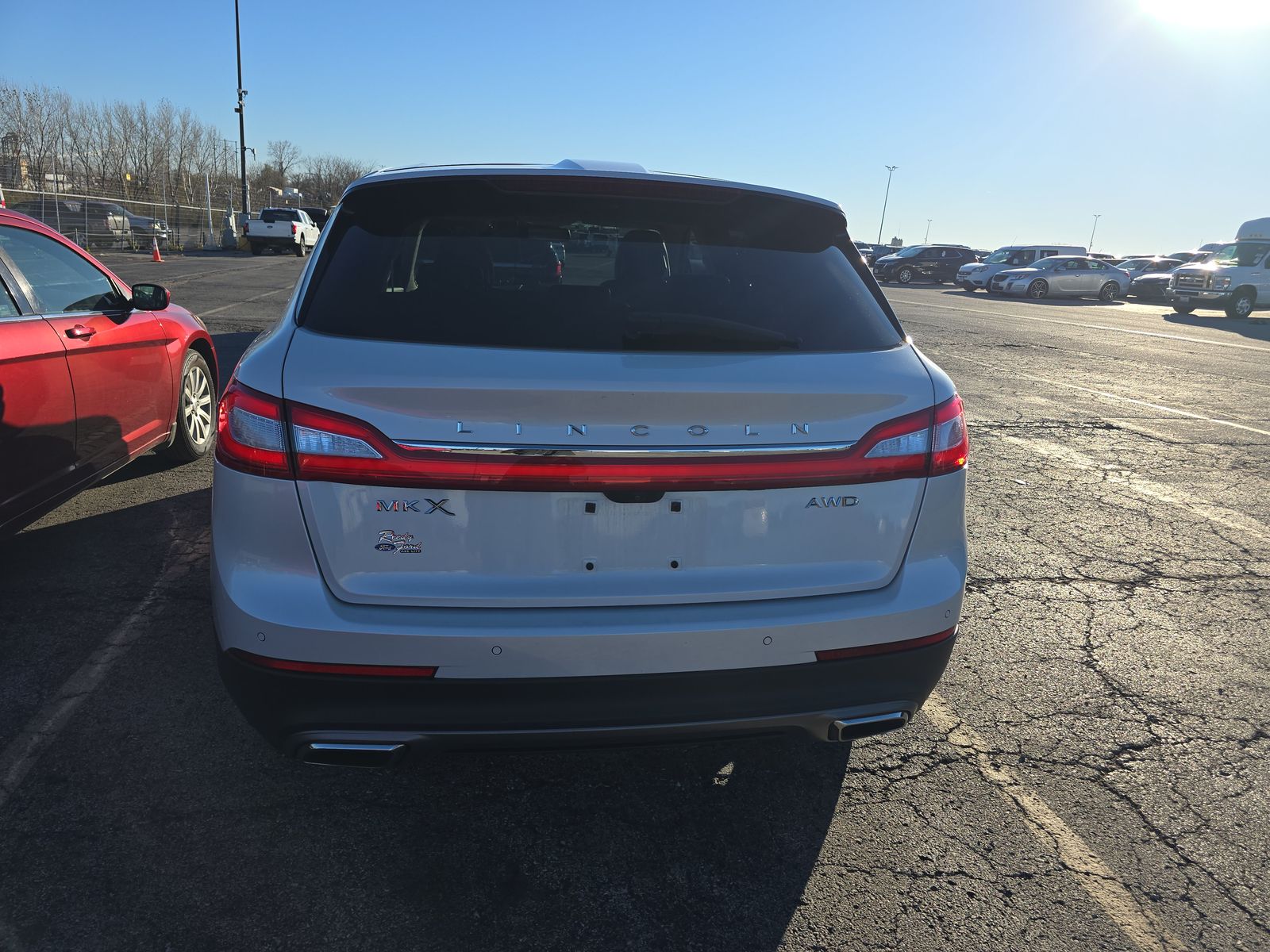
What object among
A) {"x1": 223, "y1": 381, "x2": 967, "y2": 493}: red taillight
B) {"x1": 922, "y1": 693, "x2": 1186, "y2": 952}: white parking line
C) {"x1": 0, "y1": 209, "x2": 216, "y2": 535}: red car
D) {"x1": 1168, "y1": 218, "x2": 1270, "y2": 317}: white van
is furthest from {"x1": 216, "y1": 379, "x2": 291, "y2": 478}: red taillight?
{"x1": 1168, "y1": 218, "x2": 1270, "y2": 317}: white van

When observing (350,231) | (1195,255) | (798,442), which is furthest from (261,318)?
(1195,255)

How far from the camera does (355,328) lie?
225cm

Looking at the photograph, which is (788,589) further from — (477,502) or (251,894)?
(251,894)

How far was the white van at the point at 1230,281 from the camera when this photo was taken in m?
25.1

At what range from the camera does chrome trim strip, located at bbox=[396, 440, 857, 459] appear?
206 cm

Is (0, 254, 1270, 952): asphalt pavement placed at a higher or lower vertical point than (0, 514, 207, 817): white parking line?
higher

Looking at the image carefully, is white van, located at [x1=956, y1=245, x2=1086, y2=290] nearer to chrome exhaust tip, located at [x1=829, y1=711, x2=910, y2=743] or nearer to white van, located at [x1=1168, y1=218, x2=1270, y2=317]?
white van, located at [x1=1168, y1=218, x2=1270, y2=317]

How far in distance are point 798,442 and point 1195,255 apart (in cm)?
4527

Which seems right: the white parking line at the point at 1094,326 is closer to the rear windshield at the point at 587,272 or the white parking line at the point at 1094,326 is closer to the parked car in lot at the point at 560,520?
the rear windshield at the point at 587,272

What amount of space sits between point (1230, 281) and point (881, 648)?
95.1ft

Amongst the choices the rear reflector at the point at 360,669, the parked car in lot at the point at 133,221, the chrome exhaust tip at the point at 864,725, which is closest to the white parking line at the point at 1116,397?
the chrome exhaust tip at the point at 864,725

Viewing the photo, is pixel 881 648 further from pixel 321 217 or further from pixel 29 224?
pixel 29 224

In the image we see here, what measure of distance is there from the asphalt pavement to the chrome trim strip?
786 mm

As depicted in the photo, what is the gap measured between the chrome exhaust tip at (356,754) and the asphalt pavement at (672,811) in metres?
0.23
